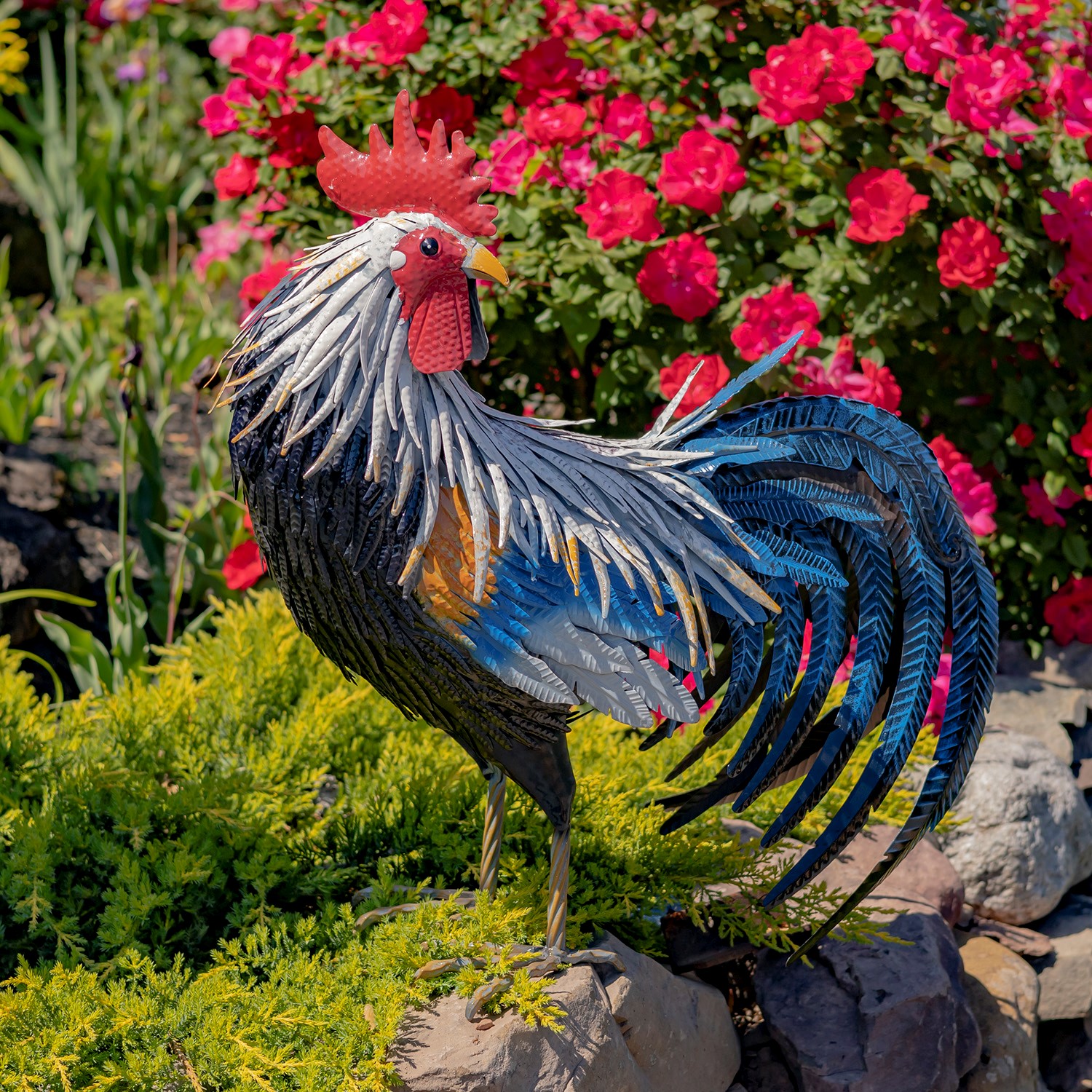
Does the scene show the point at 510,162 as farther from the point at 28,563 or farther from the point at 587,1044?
the point at 587,1044

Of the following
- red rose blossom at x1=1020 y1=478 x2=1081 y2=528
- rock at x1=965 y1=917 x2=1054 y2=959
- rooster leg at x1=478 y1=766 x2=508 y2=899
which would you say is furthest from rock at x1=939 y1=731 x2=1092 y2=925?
rooster leg at x1=478 y1=766 x2=508 y2=899

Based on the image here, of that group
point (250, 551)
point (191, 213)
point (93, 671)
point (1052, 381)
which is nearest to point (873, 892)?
point (1052, 381)

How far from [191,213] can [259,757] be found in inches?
176

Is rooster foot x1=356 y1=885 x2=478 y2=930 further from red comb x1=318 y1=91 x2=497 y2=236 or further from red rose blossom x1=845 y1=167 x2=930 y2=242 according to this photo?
red rose blossom x1=845 y1=167 x2=930 y2=242

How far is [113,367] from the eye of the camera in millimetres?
4793

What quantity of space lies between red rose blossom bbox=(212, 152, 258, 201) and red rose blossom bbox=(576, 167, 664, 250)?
1.14m

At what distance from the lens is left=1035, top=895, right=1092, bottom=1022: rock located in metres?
3.00

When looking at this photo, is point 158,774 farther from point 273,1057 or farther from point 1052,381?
point 1052,381

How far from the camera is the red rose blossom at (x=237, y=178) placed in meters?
3.67

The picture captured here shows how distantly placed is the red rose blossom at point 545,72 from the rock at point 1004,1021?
2494mm

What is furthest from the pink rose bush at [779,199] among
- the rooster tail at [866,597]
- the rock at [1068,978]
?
the rock at [1068,978]

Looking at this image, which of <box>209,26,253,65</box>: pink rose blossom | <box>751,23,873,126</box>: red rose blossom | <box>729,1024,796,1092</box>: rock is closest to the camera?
<box>729,1024,796,1092</box>: rock

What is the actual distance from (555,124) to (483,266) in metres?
1.42

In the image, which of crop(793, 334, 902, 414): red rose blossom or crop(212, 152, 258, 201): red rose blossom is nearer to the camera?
crop(793, 334, 902, 414): red rose blossom
